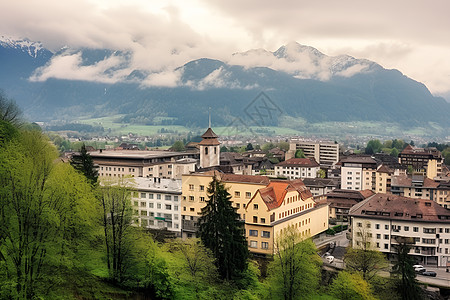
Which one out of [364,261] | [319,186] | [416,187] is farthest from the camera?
[319,186]

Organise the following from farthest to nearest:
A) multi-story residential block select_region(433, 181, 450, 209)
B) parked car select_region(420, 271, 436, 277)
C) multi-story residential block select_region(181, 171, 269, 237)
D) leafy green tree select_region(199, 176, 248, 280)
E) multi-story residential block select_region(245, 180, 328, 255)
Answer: multi-story residential block select_region(433, 181, 450, 209)
multi-story residential block select_region(181, 171, 269, 237)
multi-story residential block select_region(245, 180, 328, 255)
parked car select_region(420, 271, 436, 277)
leafy green tree select_region(199, 176, 248, 280)

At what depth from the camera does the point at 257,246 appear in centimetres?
5253

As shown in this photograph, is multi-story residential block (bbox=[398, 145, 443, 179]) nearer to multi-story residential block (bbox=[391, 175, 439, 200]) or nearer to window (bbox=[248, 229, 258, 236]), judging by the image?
multi-story residential block (bbox=[391, 175, 439, 200])

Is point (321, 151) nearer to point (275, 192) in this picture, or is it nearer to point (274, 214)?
point (275, 192)

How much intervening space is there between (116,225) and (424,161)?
108m

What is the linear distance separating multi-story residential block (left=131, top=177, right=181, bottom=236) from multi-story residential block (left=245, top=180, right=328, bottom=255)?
12.0 m

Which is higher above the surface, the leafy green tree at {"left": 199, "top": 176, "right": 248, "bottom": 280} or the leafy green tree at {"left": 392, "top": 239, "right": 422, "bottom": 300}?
the leafy green tree at {"left": 199, "top": 176, "right": 248, "bottom": 280}

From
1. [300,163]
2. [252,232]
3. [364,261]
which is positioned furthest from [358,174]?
[364,261]

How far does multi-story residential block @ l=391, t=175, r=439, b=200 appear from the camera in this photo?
84.1 meters

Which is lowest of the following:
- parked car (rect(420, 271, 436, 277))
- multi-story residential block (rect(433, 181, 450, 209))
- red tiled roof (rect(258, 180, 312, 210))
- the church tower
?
parked car (rect(420, 271, 436, 277))

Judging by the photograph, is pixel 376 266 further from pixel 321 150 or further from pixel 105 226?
pixel 321 150

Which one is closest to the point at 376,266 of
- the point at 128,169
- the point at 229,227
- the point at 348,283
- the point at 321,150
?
the point at 348,283

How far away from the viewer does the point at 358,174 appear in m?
110

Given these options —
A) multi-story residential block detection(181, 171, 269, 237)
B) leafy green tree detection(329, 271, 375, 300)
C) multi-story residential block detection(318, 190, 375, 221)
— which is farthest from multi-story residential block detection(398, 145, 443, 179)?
leafy green tree detection(329, 271, 375, 300)
